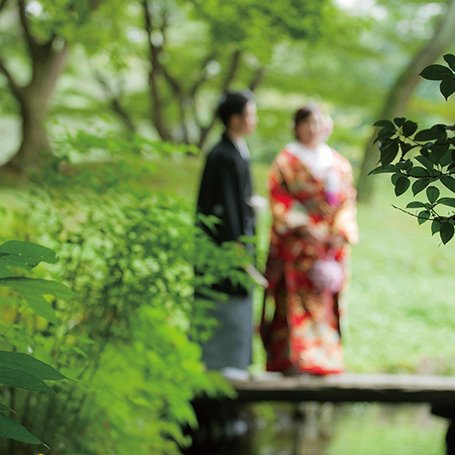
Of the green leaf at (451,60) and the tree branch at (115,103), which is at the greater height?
the tree branch at (115,103)

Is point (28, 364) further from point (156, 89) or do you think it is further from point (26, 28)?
point (156, 89)

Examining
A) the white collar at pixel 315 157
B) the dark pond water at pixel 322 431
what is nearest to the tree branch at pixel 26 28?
the dark pond water at pixel 322 431

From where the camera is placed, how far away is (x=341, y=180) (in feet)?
18.8

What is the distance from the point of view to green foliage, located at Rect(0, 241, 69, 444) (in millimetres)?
1338

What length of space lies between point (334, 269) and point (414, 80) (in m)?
8.46

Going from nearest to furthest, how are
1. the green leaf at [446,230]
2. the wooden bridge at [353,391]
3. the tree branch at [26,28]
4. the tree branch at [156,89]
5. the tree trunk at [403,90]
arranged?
1. the green leaf at [446,230]
2. the wooden bridge at [353,391]
3. the tree branch at [26,28]
4. the tree trunk at [403,90]
5. the tree branch at [156,89]

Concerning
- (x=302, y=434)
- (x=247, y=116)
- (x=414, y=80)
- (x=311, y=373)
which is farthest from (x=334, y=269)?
(x=414, y=80)

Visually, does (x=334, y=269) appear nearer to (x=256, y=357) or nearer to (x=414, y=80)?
(x=256, y=357)

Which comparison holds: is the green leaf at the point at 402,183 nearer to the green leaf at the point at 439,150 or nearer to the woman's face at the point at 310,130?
the green leaf at the point at 439,150

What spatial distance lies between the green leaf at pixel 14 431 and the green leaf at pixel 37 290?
0.23 metres

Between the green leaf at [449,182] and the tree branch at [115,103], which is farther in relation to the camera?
the tree branch at [115,103]

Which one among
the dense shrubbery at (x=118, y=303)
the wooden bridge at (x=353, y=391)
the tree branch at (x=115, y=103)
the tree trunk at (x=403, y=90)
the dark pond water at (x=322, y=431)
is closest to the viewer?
the dense shrubbery at (x=118, y=303)

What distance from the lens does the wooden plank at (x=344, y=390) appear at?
5.30m

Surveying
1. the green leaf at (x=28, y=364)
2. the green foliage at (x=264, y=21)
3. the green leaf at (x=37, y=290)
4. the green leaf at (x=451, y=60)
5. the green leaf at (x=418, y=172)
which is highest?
the green foliage at (x=264, y=21)
